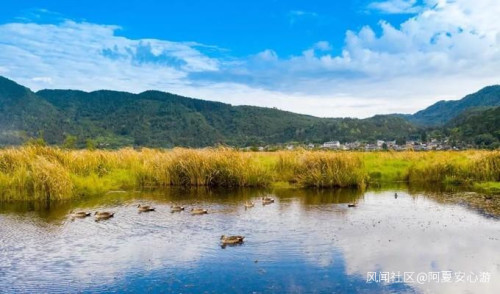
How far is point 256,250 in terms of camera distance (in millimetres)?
11812

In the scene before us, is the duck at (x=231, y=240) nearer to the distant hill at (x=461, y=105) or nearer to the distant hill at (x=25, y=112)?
the distant hill at (x=25, y=112)

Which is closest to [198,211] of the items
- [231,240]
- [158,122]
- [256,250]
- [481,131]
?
[231,240]

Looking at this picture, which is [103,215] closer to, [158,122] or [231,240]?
[231,240]

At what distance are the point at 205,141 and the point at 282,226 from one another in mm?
104649

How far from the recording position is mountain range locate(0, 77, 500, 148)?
110312 millimetres

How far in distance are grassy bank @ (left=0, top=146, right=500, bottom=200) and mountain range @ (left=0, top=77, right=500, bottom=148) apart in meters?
59.3

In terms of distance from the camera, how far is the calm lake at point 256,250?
957 centimetres

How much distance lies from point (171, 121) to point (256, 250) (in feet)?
424

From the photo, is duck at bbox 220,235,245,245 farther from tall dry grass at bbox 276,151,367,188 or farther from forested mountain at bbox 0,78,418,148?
forested mountain at bbox 0,78,418,148

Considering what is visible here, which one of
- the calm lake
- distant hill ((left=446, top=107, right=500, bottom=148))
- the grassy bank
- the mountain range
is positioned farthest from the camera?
the mountain range

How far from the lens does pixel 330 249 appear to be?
11.9m

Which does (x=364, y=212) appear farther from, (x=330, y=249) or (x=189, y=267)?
(x=189, y=267)

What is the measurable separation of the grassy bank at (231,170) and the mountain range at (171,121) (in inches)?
2333

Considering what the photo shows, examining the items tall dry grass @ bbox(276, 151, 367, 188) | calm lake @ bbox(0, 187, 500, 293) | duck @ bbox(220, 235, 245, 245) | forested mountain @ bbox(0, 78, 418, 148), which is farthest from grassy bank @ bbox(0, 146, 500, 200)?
forested mountain @ bbox(0, 78, 418, 148)
